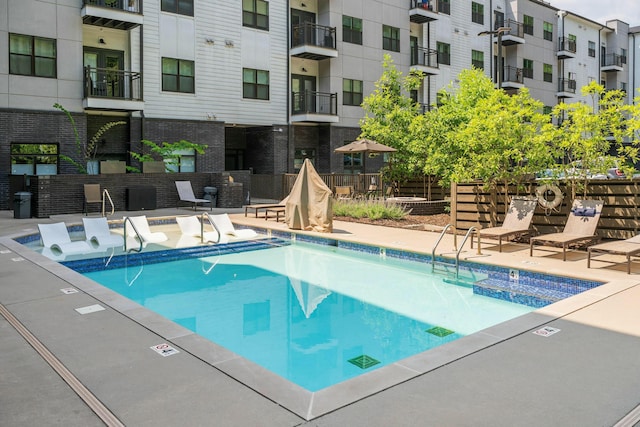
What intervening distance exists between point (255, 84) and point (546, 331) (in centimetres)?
2156

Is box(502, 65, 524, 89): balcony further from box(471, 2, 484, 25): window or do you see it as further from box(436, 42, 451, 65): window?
box(436, 42, 451, 65): window

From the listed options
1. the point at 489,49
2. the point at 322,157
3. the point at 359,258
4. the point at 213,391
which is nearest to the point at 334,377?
the point at 213,391

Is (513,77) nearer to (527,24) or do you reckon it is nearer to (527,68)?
(527,68)

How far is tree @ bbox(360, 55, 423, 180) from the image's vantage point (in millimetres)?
20297

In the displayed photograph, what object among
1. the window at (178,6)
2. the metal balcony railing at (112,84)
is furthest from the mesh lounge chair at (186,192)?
the window at (178,6)

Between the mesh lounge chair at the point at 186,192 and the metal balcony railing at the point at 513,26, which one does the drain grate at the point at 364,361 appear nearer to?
the mesh lounge chair at the point at 186,192

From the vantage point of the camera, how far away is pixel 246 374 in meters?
3.96

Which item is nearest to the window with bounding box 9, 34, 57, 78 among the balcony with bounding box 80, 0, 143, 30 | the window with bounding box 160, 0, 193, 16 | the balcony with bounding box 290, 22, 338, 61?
the balcony with bounding box 80, 0, 143, 30

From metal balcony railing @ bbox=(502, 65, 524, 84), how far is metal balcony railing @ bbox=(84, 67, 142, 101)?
24268 mm

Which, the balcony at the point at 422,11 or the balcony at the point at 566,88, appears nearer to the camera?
the balcony at the point at 422,11

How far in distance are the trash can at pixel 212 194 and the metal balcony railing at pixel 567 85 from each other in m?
30.3

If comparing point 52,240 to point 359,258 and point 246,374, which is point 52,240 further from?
point 246,374

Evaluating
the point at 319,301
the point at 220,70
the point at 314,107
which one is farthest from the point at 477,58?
the point at 319,301

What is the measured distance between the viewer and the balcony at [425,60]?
30.0 m
